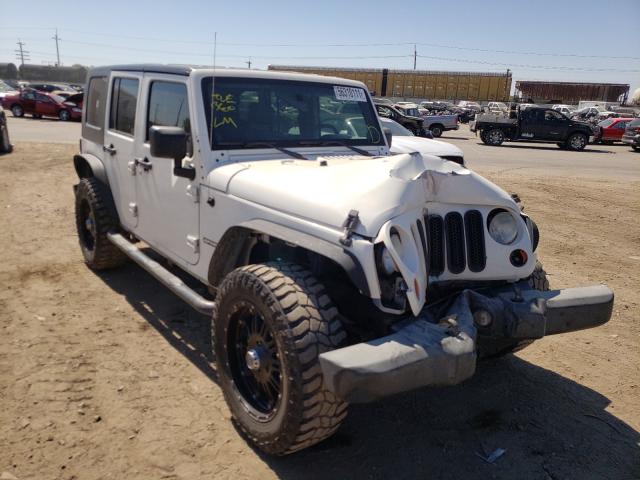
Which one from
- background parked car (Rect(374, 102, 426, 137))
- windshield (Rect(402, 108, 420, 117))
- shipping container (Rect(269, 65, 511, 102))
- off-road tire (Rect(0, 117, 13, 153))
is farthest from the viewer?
shipping container (Rect(269, 65, 511, 102))

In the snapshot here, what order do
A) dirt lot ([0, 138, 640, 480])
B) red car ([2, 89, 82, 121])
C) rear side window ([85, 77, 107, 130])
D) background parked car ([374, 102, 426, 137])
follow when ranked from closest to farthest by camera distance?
dirt lot ([0, 138, 640, 480]) < rear side window ([85, 77, 107, 130]) < background parked car ([374, 102, 426, 137]) < red car ([2, 89, 82, 121])

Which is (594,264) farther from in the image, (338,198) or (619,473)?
(338,198)

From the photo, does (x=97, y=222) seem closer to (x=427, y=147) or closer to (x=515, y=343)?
(x=515, y=343)

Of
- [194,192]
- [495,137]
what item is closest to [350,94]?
[194,192]

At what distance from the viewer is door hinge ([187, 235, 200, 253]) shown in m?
3.76

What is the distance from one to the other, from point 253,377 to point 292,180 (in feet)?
3.80

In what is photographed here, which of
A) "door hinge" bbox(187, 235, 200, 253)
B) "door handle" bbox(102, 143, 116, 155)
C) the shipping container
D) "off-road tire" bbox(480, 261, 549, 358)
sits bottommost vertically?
"off-road tire" bbox(480, 261, 549, 358)

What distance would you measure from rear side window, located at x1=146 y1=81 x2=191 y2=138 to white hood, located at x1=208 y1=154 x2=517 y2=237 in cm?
68

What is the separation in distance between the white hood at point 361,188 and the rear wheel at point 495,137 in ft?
73.3

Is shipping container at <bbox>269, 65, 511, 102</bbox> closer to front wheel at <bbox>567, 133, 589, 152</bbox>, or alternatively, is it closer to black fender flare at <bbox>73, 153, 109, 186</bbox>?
front wheel at <bbox>567, 133, 589, 152</bbox>

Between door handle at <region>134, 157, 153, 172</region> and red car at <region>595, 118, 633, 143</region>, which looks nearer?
door handle at <region>134, 157, 153, 172</region>

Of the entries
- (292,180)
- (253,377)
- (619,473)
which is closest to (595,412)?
(619,473)

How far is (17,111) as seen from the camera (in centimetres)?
2630

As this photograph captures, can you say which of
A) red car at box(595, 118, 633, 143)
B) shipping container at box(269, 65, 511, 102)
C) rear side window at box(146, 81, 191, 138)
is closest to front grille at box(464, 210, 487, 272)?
Answer: rear side window at box(146, 81, 191, 138)
